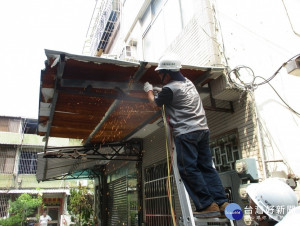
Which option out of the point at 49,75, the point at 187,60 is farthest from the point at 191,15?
the point at 49,75

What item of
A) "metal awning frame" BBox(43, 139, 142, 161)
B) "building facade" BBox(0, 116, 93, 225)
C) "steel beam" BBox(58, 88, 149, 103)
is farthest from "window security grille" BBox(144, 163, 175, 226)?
"building facade" BBox(0, 116, 93, 225)

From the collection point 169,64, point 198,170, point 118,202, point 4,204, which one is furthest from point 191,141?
point 4,204

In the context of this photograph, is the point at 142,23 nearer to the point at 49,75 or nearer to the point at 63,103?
the point at 63,103

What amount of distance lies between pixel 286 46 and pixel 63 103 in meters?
4.43

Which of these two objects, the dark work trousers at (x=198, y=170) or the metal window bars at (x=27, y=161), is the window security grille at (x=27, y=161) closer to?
the metal window bars at (x=27, y=161)

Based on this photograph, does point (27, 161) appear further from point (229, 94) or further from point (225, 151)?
point (229, 94)

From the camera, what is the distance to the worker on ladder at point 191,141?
280 centimetres

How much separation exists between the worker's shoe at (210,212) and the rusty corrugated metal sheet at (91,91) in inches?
96.4

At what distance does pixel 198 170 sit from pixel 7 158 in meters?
26.0

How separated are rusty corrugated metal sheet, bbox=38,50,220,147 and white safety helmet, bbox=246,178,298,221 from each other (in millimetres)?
2265

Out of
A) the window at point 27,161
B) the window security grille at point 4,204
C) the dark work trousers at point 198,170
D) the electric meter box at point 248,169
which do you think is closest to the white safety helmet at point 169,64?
the dark work trousers at point 198,170

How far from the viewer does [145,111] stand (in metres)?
6.62

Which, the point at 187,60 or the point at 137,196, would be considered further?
the point at 137,196

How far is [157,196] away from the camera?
797 cm
